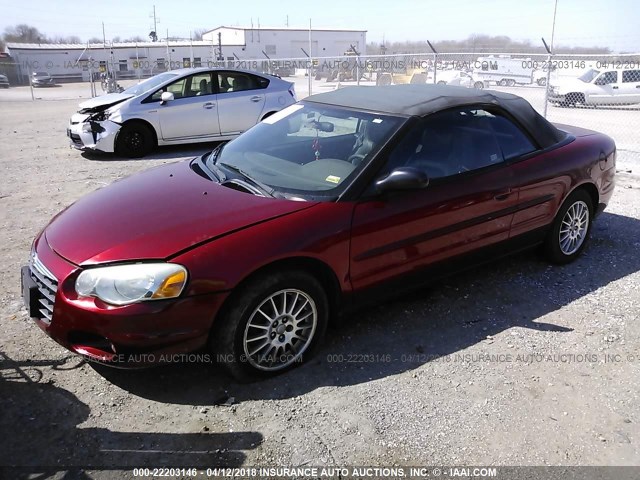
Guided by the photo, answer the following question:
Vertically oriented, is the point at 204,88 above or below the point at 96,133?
above

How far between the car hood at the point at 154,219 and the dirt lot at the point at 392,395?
80 centimetres

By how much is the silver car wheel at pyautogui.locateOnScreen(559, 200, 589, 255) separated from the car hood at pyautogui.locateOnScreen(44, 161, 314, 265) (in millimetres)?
2661

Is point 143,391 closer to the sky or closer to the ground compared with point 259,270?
closer to the ground

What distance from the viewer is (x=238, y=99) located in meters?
10.1

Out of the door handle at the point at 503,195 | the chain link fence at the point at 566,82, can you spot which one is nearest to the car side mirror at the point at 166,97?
the door handle at the point at 503,195

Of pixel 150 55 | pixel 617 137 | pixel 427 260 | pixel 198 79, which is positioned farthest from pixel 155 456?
pixel 150 55

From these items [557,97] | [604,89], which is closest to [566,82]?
[557,97]

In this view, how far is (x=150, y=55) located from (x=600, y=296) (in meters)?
55.9

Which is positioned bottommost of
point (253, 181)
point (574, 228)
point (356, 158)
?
point (574, 228)

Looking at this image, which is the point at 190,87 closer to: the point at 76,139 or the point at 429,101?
the point at 76,139

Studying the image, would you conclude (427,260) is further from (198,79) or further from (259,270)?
(198,79)

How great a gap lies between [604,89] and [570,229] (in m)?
16.6

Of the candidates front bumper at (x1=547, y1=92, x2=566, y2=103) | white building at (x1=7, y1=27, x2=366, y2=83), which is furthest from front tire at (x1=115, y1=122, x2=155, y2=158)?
white building at (x1=7, y1=27, x2=366, y2=83)

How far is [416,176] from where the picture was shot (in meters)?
3.28
